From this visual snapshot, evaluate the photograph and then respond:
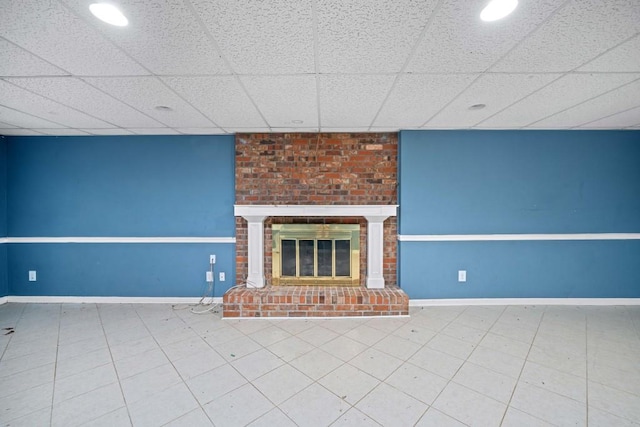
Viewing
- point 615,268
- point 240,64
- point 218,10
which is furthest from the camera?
point 615,268

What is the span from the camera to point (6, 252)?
3.17m

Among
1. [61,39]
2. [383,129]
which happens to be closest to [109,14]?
[61,39]

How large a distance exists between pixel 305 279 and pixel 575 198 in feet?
11.9

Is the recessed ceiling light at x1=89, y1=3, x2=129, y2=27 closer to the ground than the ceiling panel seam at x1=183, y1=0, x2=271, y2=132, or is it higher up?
closer to the ground

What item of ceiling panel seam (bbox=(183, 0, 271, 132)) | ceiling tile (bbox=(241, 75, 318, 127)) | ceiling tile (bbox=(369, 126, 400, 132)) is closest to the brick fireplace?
ceiling tile (bbox=(369, 126, 400, 132))

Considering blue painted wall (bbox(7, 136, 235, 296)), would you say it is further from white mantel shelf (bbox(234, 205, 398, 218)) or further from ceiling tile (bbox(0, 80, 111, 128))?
ceiling tile (bbox(0, 80, 111, 128))

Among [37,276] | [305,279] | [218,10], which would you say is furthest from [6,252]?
[218,10]

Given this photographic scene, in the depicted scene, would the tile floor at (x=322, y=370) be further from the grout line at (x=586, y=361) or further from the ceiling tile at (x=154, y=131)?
the ceiling tile at (x=154, y=131)

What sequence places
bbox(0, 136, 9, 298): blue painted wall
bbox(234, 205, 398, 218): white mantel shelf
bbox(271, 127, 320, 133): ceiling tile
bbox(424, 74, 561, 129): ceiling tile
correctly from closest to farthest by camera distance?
1. bbox(424, 74, 561, 129): ceiling tile
2. bbox(271, 127, 320, 133): ceiling tile
3. bbox(234, 205, 398, 218): white mantel shelf
4. bbox(0, 136, 9, 298): blue painted wall

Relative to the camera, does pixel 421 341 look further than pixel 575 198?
No

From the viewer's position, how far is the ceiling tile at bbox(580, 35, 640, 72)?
140 cm

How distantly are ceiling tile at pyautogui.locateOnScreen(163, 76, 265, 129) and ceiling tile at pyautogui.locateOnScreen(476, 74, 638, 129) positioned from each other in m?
2.47

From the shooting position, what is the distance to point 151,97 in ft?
6.66

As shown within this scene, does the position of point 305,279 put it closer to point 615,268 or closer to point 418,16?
point 418,16
